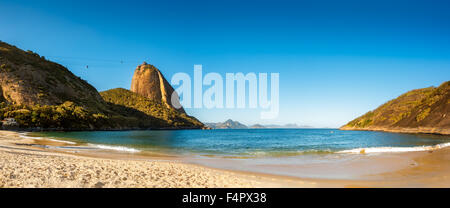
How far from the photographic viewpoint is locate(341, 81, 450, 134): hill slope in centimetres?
6379

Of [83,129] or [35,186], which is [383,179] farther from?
[83,129]

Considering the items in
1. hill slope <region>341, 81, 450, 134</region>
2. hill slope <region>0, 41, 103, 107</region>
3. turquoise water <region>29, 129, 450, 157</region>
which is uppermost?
hill slope <region>0, 41, 103, 107</region>

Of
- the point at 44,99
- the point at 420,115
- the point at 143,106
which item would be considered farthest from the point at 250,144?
the point at 143,106

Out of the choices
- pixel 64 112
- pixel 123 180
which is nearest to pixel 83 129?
pixel 64 112

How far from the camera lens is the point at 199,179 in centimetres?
884

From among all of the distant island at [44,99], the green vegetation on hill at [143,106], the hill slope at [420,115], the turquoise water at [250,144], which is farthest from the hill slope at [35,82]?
the hill slope at [420,115]

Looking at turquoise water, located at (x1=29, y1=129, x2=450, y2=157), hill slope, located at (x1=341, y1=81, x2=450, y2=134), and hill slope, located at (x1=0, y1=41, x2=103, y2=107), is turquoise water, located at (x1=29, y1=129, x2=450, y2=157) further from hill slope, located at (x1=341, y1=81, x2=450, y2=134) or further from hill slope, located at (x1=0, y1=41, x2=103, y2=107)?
hill slope, located at (x1=0, y1=41, x2=103, y2=107)

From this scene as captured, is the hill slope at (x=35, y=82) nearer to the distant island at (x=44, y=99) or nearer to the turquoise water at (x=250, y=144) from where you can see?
the distant island at (x=44, y=99)

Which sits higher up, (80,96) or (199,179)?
(80,96)

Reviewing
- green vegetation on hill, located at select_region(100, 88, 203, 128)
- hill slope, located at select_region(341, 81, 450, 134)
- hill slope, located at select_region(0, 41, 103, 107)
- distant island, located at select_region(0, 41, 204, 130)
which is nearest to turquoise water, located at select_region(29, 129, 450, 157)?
hill slope, located at select_region(341, 81, 450, 134)

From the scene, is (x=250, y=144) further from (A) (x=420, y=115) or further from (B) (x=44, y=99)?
(B) (x=44, y=99)

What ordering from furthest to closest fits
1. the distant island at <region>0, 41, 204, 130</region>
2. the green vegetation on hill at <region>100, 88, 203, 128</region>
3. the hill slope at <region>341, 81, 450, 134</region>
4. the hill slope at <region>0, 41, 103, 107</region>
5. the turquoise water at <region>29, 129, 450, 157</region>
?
the green vegetation on hill at <region>100, 88, 203, 128</region> < the hill slope at <region>0, 41, 103, 107</region> < the distant island at <region>0, 41, 204, 130</region> < the hill slope at <region>341, 81, 450, 134</region> < the turquoise water at <region>29, 129, 450, 157</region>

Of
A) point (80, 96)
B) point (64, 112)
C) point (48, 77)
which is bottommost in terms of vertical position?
point (64, 112)
